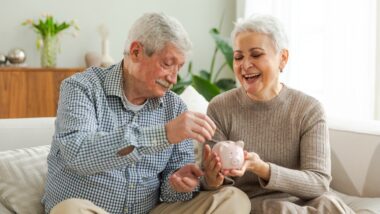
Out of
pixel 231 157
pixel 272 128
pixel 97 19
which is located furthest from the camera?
pixel 97 19

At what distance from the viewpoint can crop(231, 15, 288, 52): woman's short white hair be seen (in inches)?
80.5

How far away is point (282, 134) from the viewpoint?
209 centimetres

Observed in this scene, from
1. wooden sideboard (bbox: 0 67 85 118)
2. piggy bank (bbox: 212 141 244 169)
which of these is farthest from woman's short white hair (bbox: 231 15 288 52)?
wooden sideboard (bbox: 0 67 85 118)

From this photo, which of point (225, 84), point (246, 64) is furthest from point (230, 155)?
point (225, 84)

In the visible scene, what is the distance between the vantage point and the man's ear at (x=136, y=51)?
1.91m

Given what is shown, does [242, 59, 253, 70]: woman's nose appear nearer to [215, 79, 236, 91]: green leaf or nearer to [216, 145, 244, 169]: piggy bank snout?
[216, 145, 244, 169]: piggy bank snout

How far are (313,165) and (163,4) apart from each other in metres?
3.46

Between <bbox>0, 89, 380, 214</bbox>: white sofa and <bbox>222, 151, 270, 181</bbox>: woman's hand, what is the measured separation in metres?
0.43

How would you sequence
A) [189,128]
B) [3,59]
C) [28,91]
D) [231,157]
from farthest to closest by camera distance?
[3,59]
[28,91]
[231,157]
[189,128]

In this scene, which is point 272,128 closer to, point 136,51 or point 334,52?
point 136,51

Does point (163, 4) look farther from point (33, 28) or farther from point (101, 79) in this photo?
point (101, 79)

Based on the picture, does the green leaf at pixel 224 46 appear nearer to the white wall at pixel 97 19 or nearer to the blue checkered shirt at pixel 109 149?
the white wall at pixel 97 19

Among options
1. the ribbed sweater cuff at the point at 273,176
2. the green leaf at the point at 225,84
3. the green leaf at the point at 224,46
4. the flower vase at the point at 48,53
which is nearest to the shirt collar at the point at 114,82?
the ribbed sweater cuff at the point at 273,176

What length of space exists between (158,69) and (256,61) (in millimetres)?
378
